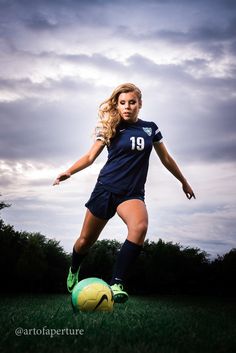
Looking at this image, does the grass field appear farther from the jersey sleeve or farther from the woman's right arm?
the jersey sleeve

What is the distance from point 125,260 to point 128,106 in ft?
7.26

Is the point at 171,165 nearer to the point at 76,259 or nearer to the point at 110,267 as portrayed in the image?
the point at 76,259

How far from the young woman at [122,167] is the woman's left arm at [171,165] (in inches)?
7.5

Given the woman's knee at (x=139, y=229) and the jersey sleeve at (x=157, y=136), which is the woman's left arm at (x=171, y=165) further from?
the woman's knee at (x=139, y=229)

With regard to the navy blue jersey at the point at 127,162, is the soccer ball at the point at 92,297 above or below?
below

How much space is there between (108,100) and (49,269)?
9.94 metres

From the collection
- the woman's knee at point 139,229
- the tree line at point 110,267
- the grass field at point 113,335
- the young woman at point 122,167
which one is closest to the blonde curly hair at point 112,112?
the young woman at point 122,167

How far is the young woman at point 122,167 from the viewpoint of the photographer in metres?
5.56

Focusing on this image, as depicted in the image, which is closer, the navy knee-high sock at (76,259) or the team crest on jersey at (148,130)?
the team crest on jersey at (148,130)

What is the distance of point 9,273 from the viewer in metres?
14.0

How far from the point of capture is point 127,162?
19.1 ft

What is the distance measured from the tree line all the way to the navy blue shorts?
756 centimetres

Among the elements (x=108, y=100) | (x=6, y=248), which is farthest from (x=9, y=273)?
(x=108, y=100)

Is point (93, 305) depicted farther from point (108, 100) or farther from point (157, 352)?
point (108, 100)
